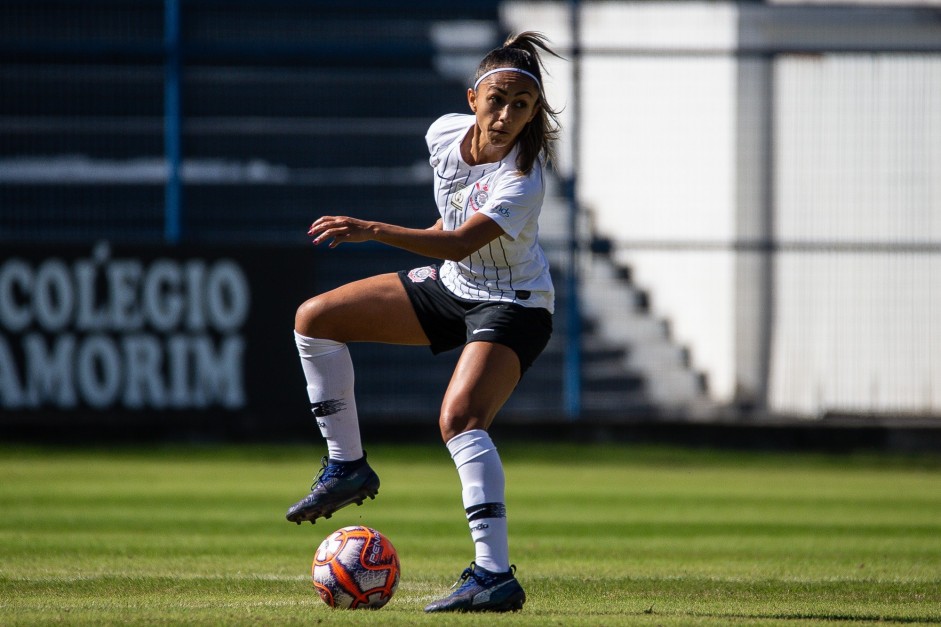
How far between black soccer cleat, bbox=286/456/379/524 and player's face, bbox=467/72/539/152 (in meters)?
1.58

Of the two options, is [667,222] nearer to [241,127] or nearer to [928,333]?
[928,333]

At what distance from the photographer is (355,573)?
5.53 m

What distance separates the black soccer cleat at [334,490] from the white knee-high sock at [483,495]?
60 centimetres

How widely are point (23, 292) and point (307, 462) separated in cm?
358

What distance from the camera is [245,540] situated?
8414 mm

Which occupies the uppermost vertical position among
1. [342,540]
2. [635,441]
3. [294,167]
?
[294,167]

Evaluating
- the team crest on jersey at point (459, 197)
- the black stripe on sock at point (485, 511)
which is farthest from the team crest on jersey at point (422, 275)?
the black stripe on sock at point (485, 511)

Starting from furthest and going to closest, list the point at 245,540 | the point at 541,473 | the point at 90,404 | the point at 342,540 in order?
the point at 90,404
the point at 541,473
the point at 245,540
the point at 342,540

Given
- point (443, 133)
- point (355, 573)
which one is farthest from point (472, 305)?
point (355, 573)

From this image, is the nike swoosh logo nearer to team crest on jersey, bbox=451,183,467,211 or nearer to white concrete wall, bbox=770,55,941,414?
team crest on jersey, bbox=451,183,467,211

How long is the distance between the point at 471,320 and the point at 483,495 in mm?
796

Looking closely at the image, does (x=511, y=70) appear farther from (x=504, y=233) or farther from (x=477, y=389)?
(x=477, y=389)

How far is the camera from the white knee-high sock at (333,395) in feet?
20.0

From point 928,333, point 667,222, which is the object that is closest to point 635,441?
point 667,222
